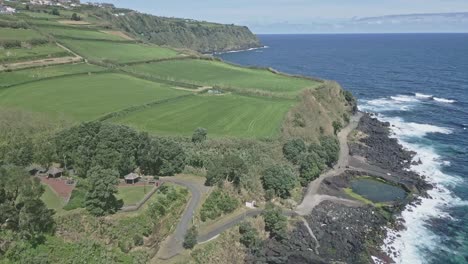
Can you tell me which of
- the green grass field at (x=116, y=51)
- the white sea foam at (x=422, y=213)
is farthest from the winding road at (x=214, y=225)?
the green grass field at (x=116, y=51)

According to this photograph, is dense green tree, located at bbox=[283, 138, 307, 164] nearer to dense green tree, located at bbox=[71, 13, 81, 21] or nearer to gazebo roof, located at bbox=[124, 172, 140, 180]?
gazebo roof, located at bbox=[124, 172, 140, 180]

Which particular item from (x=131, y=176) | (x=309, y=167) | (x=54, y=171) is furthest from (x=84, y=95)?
(x=309, y=167)

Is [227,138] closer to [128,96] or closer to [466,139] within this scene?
[128,96]

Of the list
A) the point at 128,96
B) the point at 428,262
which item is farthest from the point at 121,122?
the point at 428,262

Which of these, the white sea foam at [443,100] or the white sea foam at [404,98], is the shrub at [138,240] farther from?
the white sea foam at [443,100]

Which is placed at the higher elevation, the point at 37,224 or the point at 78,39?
the point at 78,39

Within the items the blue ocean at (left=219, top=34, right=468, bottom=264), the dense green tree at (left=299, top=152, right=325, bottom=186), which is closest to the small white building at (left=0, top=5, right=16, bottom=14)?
the blue ocean at (left=219, top=34, right=468, bottom=264)
